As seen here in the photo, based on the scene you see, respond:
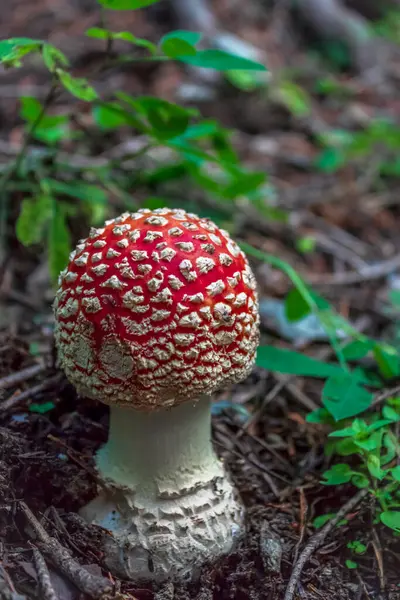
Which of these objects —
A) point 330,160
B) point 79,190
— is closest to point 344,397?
point 79,190

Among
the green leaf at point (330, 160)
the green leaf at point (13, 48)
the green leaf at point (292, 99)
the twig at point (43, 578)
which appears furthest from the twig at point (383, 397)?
the green leaf at point (292, 99)

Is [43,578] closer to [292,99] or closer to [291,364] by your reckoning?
[291,364]

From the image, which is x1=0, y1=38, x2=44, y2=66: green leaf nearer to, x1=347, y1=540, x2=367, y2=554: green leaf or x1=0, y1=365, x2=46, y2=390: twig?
x1=0, y1=365, x2=46, y2=390: twig

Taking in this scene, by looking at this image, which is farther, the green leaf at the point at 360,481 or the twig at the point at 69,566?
the green leaf at the point at 360,481

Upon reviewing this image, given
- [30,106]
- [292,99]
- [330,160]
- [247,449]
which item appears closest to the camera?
[247,449]

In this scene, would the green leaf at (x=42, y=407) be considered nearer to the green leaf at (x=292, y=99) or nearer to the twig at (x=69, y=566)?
the twig at (x=69, y=566)

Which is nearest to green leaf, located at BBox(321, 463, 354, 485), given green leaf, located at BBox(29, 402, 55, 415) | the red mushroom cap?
the red mushroom cap
